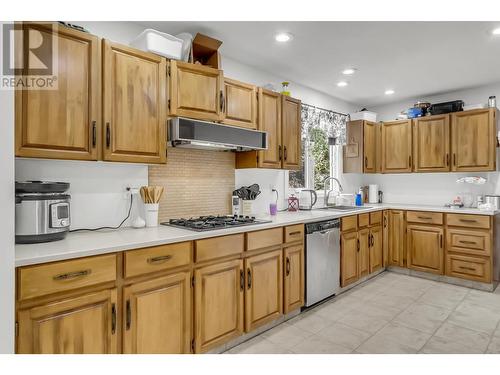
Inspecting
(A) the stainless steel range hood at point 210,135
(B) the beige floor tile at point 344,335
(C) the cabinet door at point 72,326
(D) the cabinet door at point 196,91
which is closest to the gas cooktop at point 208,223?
(A) the stainless steel range hood at point 210,135

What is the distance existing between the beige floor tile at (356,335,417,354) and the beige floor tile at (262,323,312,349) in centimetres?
44

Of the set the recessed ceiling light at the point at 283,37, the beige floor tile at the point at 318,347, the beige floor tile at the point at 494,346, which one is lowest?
the beige floor tile at the point at 318,347

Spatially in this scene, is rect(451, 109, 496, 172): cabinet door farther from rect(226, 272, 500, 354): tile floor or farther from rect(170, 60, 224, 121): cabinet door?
rect(170, 60, 224, 121): cabinet door

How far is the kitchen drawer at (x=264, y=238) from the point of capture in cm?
245

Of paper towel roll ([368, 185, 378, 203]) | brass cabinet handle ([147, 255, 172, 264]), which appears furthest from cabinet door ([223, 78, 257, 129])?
paper towel roll ([368, 185, 378, 203])

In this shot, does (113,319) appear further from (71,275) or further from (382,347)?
(382,347)

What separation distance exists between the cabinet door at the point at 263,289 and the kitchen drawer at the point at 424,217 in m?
2.47

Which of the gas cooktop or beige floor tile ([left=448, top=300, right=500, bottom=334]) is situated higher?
the gas cooktop

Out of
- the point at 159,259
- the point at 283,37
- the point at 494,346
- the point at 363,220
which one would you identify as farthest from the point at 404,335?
the point at 283,37

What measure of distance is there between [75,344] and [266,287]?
145 cm

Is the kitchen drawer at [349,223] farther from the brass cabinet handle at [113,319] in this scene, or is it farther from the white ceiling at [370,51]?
the brass cabinet handle at [113,319]

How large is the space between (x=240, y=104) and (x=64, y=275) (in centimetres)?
203

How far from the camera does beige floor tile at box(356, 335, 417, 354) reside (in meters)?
2.33
